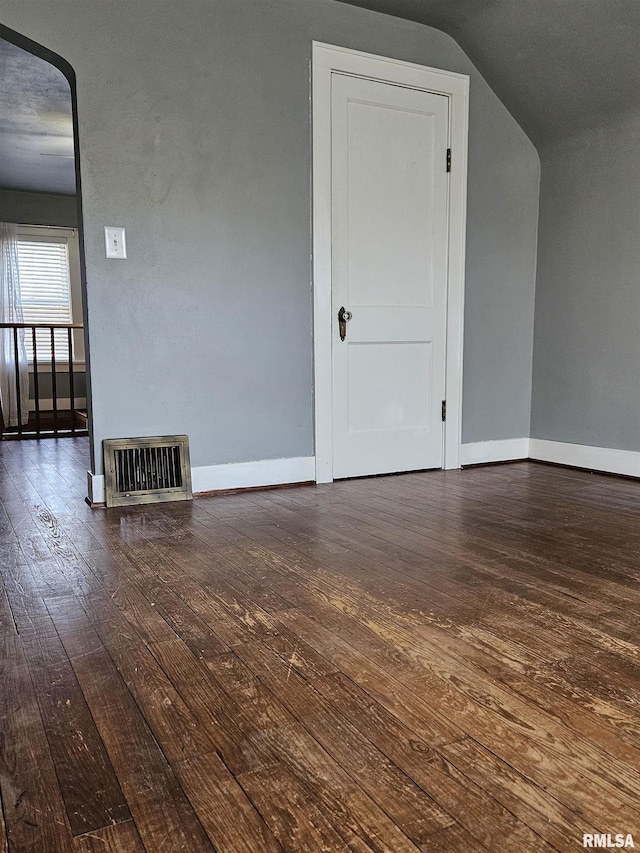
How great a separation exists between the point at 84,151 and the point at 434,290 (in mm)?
1911

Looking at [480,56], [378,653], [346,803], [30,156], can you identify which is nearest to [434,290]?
[480,56]

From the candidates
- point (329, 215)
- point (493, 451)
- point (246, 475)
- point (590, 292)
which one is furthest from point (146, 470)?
point (590, 292)

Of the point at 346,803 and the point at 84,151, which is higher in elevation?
the point at 84,151

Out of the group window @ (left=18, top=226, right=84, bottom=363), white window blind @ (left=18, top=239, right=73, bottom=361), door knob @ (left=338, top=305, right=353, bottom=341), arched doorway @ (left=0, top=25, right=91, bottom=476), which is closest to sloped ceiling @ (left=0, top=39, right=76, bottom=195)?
→ arched doorway @ (left=0, top=25, right=91, bottom=476)

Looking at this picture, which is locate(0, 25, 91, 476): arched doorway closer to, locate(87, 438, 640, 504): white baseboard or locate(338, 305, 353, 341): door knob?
locate(87, 438, 640, 504): white baseboard

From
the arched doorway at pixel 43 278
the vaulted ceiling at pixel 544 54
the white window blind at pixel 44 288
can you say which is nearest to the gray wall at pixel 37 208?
the arched doorway at pixel 43 278

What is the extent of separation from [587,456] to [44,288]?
6.36 metres

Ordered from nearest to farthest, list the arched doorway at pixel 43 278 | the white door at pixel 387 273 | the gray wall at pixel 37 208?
the white door at pixel 387 273, the arched doorway at pixel 43 278, the gray wall at pixel 37 208

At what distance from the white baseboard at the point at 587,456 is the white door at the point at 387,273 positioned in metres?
0.74

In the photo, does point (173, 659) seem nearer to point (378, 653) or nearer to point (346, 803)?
point (378, 653)

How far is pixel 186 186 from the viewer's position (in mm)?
3053

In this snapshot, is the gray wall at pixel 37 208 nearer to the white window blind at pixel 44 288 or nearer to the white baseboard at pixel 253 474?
the white window blind at pixel 44 288

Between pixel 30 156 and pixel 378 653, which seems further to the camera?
pixel 30 156

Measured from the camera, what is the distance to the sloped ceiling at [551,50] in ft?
10.3
